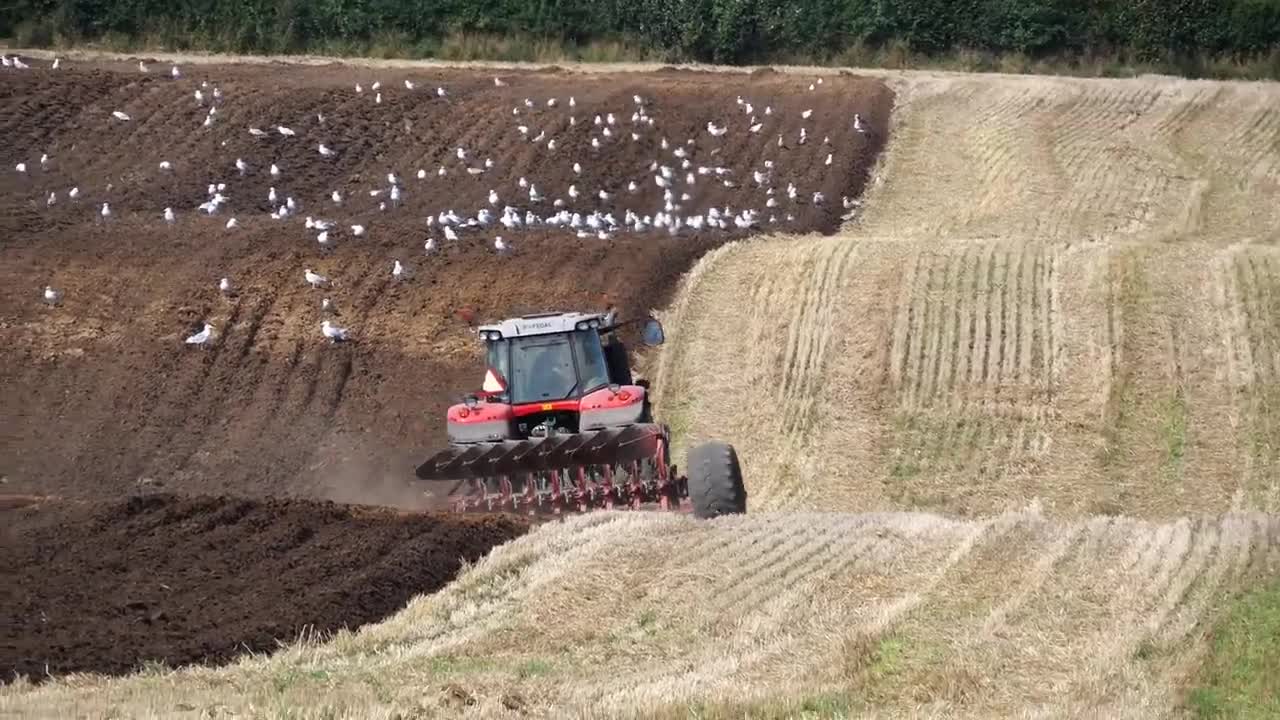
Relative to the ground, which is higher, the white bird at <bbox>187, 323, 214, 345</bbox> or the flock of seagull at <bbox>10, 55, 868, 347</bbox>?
the flock of seagull at <bbox>10, 55, 868, 347</bbox>

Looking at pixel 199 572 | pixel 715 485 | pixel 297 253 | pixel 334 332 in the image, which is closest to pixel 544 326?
pixel 715 485

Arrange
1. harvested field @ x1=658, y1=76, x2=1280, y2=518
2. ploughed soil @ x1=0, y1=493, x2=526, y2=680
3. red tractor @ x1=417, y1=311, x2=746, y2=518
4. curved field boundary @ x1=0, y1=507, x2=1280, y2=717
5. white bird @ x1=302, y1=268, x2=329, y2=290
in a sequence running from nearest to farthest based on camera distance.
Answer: curved field boundary @ x1=0, y1=507, x2=1280, y2=717 → ploughed soil @ x1=0, y1=493, x2=526, y2=680 → red tractor @ x1=417, y1=311, x2=746, y2=518 → harvested field @ x1=658, y1=76, x2=1280, y2=518 → white bird @ x1=302, y1=268, x2=329, y2=290

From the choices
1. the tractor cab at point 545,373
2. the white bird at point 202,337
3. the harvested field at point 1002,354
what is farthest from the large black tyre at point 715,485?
the white bird at point 202,337

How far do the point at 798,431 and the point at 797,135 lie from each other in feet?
50.8

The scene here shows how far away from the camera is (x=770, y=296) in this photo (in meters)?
26.5

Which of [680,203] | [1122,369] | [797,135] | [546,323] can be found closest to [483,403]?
[546,323]

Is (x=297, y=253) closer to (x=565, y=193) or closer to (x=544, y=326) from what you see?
(x=565, y=193)

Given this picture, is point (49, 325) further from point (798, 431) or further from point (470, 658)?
point (470, 658)

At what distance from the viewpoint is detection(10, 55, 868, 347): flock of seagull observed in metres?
29.0

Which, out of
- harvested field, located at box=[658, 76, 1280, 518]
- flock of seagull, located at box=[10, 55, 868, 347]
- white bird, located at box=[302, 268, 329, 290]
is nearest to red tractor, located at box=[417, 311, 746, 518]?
harvested field, located at box=[658, 76, 1280, 518]

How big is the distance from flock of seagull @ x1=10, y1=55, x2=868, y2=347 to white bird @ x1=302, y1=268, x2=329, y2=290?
14mm

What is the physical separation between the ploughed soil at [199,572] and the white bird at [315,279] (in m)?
10.2

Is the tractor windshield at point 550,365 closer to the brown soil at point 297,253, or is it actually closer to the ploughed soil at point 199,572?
the ploughed soil at point 199,572

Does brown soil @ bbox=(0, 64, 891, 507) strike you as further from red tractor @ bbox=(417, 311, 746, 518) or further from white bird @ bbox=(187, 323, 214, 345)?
red tractor @ bbox=(417, 311, 746, 518)
